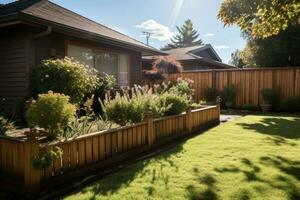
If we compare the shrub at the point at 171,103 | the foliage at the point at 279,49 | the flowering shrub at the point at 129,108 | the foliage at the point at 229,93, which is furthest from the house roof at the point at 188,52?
the flowering shrub at the point at 129,108

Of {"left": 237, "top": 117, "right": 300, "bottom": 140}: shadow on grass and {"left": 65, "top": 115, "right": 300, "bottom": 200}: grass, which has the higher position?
{"left": 237, "top": 117, "right": 300, "bottom": 140}: shadow on grass

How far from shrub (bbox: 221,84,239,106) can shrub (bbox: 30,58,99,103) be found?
30.5 ft

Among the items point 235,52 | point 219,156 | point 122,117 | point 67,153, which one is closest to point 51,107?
point 67,153

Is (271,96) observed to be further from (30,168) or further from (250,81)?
(30,168)

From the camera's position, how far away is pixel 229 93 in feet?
49.0

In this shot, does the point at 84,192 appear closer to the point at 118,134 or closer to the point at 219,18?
the point at 118,134

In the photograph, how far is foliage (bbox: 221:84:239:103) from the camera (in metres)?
14.9

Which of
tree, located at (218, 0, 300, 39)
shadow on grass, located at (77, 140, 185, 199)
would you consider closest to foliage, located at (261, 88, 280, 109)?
tree, located at (218, 0, 300, 39)

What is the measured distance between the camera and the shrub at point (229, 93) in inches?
587

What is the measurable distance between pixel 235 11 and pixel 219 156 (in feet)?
14.0

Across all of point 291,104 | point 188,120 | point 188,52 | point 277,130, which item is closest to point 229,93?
point 291,104

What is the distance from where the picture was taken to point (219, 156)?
17.5 feet

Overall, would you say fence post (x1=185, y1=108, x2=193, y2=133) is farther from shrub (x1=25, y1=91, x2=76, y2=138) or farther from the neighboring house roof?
the neighboring house roof

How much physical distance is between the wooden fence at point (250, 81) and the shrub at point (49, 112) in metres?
12.0
